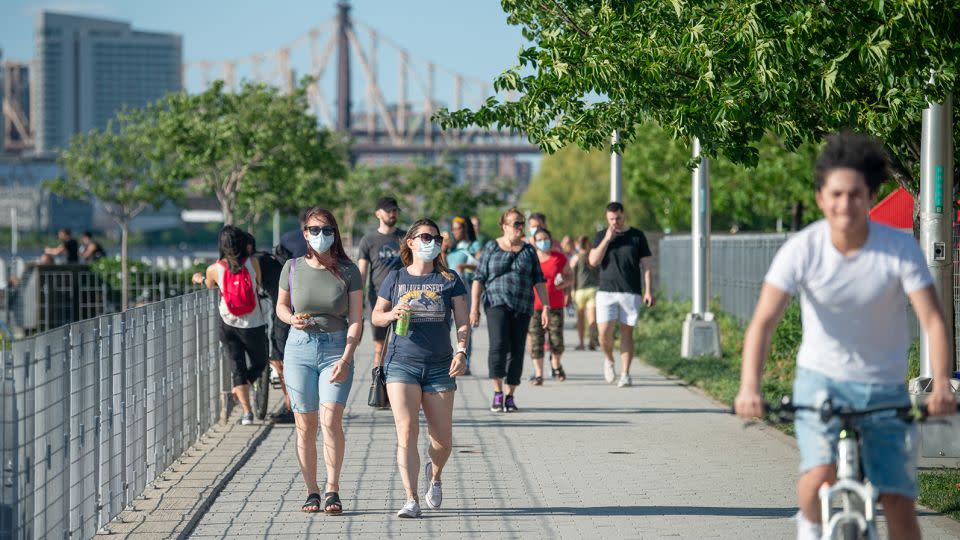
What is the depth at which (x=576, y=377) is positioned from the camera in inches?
656

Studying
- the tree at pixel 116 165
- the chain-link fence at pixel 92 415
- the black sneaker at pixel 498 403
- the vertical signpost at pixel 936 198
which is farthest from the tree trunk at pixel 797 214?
the chain-link fence at pixel 92 415

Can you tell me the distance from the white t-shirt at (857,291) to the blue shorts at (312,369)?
3563 millimetres

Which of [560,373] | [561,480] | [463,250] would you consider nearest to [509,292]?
[560,373]

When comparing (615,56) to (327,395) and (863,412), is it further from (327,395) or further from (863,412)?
(863,412)

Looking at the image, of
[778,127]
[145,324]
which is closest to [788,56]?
[778,127]

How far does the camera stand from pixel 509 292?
12.7 meters

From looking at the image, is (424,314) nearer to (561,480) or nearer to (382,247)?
(561,480)

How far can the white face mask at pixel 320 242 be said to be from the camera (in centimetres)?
796

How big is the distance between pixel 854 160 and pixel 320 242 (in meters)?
3.70

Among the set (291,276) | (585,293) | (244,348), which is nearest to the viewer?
(291,276)

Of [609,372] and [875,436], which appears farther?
[609,372]

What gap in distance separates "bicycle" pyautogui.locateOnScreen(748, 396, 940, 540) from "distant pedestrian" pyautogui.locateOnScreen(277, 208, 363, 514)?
354cm

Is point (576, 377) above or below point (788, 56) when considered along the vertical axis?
below

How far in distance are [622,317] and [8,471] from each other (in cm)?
960
